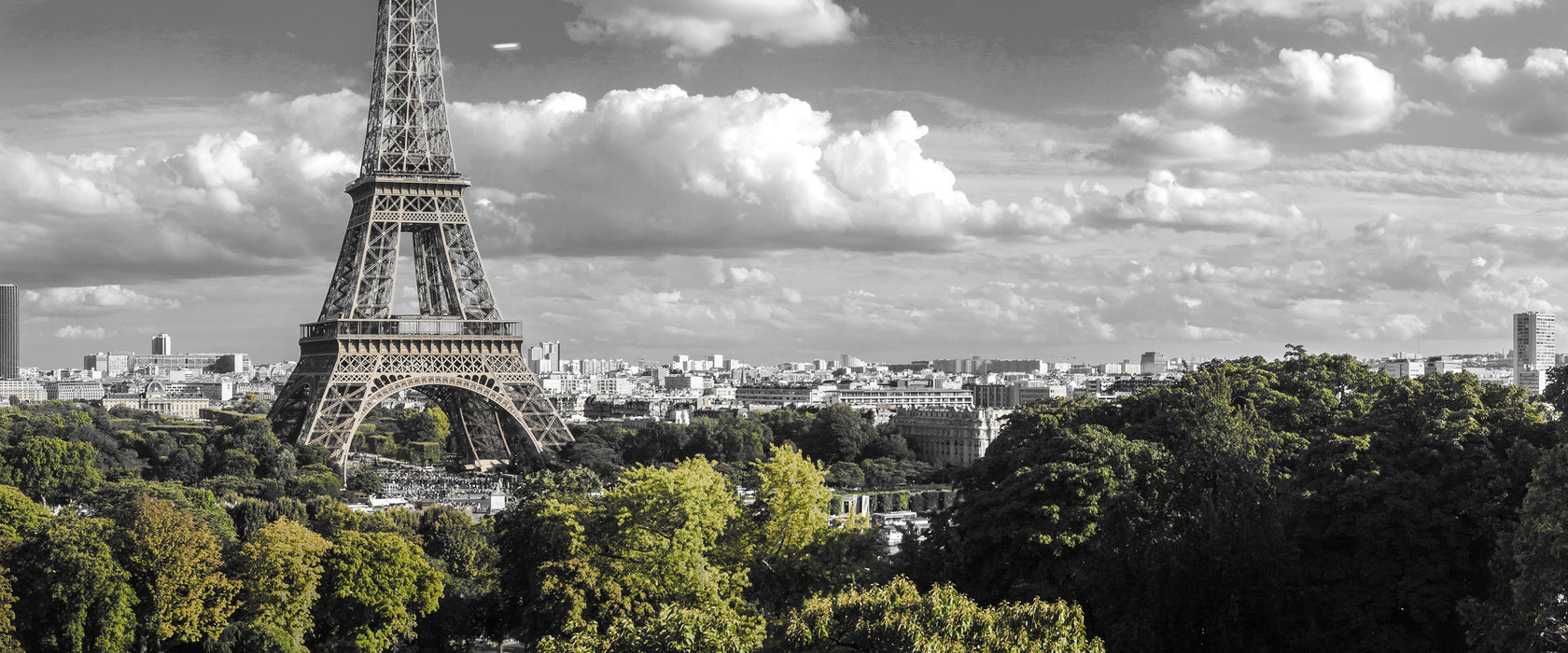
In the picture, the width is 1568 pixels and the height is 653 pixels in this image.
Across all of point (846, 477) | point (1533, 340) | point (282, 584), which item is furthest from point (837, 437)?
point (1533, 340)

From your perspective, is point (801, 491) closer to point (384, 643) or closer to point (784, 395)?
point (384, 643)

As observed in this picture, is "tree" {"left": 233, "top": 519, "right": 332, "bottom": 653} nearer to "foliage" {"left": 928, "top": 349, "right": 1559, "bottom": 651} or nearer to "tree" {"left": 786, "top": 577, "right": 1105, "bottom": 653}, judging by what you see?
"foliage" {"left": 928, "top": 349, "right": 1559, "bottom": 651}

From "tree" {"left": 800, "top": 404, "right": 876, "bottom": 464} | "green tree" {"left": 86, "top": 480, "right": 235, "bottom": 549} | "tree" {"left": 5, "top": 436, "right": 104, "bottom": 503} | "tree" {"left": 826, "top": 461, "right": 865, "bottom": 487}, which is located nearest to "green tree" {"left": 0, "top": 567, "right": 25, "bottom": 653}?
"green tree" {"left": 86, "top": 480, "right": 235, "bottom": 549}

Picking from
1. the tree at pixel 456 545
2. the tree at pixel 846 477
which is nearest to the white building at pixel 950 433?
the tree at pixel 846 477

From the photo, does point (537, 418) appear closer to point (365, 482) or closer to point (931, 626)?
point (365, 482)

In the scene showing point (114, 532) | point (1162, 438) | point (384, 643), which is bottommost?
point (384, 643)

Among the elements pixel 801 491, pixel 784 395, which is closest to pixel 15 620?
pixel 801 491
